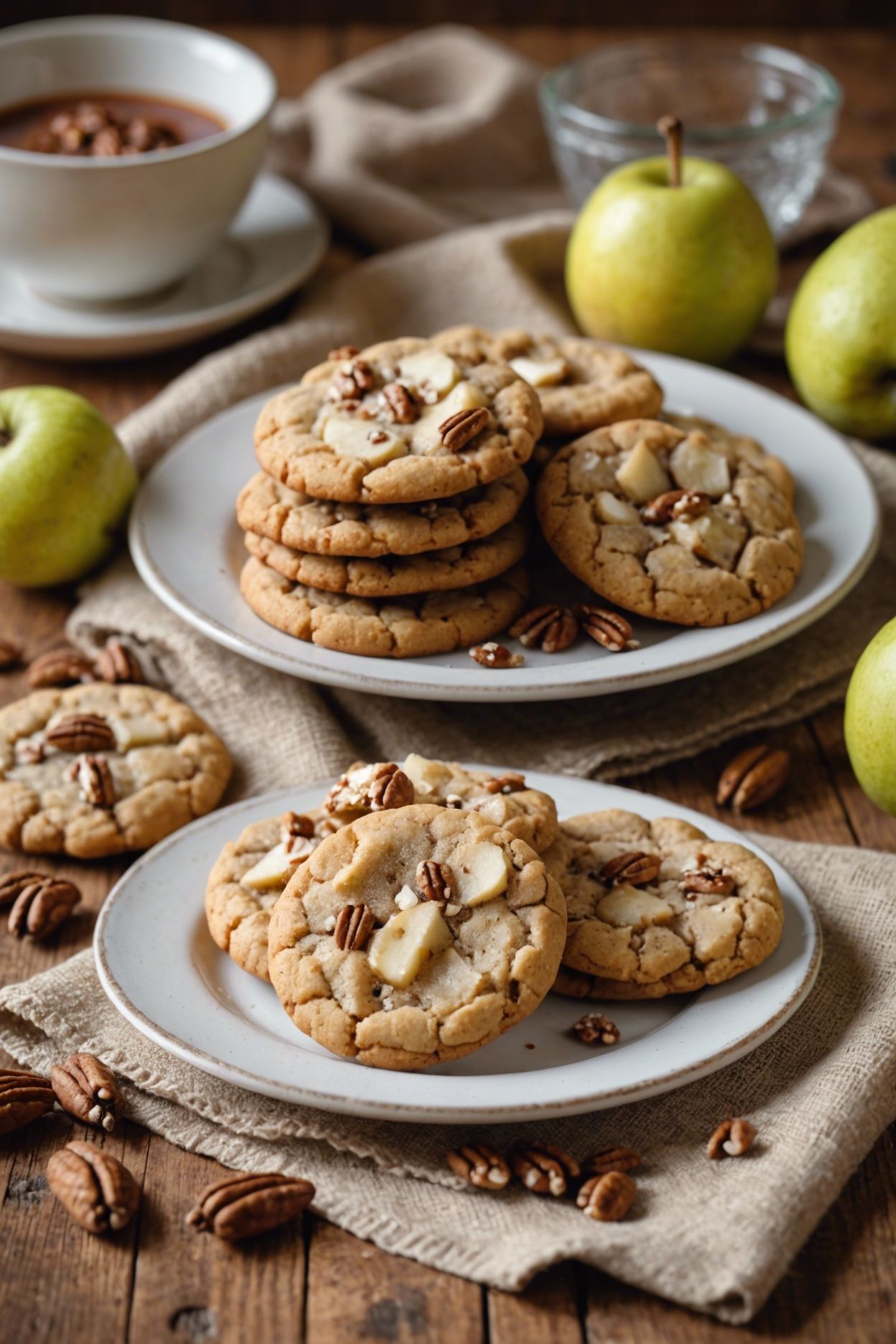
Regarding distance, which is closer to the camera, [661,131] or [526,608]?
[526,608]

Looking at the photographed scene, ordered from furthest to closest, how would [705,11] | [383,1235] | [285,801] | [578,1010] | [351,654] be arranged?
[705,11] < [351,654] < [285,801] < [578,1010] < [383,1235]

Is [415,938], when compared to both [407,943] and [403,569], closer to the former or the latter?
[407,943]

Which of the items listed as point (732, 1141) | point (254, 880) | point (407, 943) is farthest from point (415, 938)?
point (732, 1141)

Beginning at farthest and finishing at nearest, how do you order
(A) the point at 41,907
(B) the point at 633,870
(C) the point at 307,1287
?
1. (A) the point at 41,907
2. (B) the point at 633,870
3. (C) the point at 307,1287

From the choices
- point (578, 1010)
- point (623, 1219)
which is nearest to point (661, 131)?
point (578, 1010)

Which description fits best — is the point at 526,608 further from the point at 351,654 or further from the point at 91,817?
the point at 91,817
